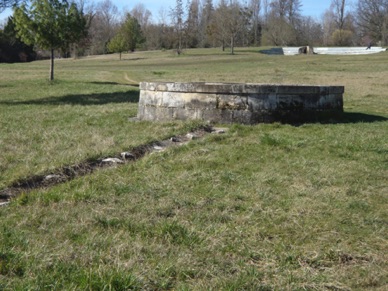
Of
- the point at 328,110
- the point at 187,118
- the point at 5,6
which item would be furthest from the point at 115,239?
the point at 5,6

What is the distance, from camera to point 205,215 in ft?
13.6

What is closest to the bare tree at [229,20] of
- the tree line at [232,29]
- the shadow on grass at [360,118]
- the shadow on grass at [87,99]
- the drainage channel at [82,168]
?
the tree line at [232,29]

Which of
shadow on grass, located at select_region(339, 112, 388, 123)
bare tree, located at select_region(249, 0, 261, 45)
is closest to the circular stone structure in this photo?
shadow on grass, located at select_region(339, 112, 388, 123)

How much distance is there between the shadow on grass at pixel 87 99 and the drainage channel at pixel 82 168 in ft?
25.1

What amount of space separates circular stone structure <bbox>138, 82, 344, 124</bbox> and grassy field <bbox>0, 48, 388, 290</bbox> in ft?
3.41

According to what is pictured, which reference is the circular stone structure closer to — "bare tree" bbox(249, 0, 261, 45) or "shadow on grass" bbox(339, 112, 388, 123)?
"shadow on grass" bbox(339, 112, 388, 123)

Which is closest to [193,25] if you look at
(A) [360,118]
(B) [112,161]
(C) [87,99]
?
(C) [87,99]

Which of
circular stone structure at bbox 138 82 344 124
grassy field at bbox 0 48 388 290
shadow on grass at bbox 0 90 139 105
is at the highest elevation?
circular stone structure at bbox 138 82 344 124

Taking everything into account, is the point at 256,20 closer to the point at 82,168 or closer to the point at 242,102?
the point at 242,102

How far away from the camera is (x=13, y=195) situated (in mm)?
4926

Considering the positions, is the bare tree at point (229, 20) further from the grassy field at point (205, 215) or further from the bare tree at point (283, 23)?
the grassy field at point (205, 215)

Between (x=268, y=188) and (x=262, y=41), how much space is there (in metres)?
81.3

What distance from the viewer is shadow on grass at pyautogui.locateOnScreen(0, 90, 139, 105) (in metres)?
15.2

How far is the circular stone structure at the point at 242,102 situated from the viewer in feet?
29.6
